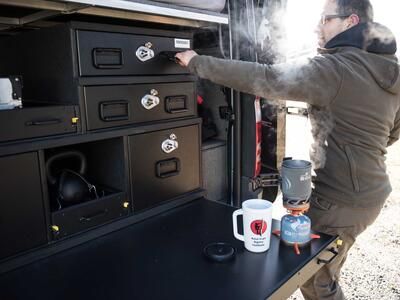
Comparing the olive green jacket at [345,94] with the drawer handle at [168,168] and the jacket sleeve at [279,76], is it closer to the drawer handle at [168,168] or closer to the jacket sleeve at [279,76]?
the jacket sleeve at [279,76]

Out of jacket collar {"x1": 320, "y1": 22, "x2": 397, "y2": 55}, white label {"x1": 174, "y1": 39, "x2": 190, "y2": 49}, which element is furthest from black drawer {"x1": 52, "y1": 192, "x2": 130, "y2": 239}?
jacket collar {"x1": 320, "y1": 22, "x2": 397, "y2": 55}

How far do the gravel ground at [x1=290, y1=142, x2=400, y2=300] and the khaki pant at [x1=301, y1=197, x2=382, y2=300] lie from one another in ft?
1.71

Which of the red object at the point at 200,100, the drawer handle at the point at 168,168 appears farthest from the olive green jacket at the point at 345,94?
the red object at the point at 200,100

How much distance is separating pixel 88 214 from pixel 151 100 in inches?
16.1

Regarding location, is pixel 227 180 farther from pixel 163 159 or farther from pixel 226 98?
pixel 163 159

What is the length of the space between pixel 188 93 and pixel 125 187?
420mm

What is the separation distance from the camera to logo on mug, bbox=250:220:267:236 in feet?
3.09

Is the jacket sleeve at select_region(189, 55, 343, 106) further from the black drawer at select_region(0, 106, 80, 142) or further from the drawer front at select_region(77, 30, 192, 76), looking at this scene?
the black drawer at select_region(0, 106, 80, 142)

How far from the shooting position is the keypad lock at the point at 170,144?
1.23 m

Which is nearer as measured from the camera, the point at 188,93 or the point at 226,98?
the point at 188,93

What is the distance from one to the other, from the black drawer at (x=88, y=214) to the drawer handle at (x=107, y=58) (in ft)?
1.28

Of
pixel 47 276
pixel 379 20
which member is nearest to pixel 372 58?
pixel 379 20

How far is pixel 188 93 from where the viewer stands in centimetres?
132

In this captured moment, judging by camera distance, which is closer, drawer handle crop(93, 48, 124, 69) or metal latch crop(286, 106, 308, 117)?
drawer handle crop(93, 48, 124, 69)
